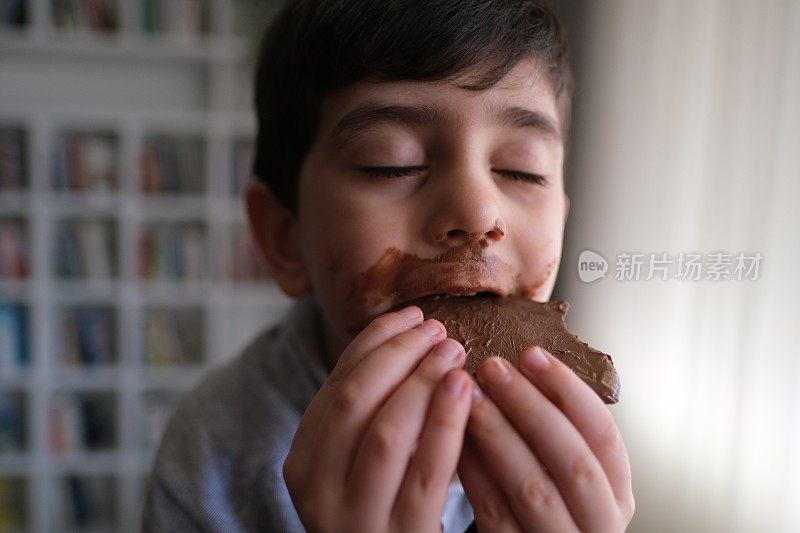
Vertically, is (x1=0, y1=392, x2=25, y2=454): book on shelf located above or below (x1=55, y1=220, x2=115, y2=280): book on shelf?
below

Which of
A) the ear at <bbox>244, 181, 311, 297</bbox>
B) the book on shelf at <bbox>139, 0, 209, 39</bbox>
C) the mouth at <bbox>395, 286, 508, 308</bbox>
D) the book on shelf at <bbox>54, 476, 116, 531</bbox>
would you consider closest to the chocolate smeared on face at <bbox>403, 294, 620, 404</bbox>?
the mouth at <bbox>395, 286, 508, 308</bbox>

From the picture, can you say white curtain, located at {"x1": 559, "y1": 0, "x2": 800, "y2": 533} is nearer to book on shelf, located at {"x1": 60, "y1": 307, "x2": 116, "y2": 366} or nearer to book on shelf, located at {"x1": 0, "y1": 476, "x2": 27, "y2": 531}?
book on shelf, located at {"x1": 60, "y1": 307, "x2": 116, "y2": 366}

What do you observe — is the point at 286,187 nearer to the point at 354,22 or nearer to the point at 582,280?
the point at 354,22

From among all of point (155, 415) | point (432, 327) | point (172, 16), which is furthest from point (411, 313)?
point (172, 16)

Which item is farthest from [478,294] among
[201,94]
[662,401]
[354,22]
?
[201,94]

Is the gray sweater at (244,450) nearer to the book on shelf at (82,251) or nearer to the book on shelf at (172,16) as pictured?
the book on shelf at (82,251)

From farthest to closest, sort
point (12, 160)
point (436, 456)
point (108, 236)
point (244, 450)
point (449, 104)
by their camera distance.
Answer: point (108, 236) < point (12, 160) < point (244, 450) < point (449, 104) < point (436, 456)

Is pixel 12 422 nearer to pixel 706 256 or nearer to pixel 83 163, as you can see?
pixel 83 163
